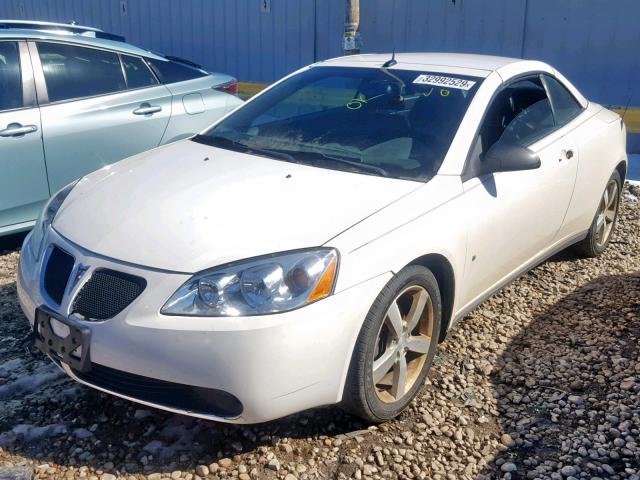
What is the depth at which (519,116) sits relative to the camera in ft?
13.4

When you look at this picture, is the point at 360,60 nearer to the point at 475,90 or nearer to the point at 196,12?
the point at 475,90

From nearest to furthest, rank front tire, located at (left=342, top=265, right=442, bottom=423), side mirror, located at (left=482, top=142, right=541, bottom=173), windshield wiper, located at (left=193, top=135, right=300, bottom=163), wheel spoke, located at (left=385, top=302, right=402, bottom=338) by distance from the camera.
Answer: front tire, located at (left=342, top=265, right=442, bottom=423)
wheel spoke, located at (left=385, top=302, right=402, bottom=338)
side mirror, located at (left=482, top=142, right=541, bottom=173)
windshield wiper, located at (left=193, top=135, right=300, bottom=163)

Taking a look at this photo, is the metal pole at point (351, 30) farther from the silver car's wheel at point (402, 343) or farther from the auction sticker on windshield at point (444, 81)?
the silver car's wheel at point (402, 343)

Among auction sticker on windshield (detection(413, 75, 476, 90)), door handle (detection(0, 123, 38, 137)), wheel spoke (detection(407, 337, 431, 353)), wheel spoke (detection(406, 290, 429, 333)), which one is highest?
auction sticker on windshield (detection(413, 75, 476, 90))

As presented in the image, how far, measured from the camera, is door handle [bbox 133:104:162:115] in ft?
17.3

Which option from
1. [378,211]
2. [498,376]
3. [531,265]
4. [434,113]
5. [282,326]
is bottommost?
[498,376]

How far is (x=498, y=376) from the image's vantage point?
3.57 meters

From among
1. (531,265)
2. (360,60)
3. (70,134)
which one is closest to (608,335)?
(531,265)

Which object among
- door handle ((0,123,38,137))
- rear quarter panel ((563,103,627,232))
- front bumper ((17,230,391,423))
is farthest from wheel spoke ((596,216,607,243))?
door handle ((0,123,38,137))

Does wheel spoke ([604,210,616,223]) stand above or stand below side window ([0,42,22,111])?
below

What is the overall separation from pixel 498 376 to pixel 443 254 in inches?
32.3

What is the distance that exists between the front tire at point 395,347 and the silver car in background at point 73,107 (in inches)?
81.5

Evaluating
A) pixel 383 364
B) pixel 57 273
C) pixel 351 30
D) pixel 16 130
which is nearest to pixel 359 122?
pixel 383 364

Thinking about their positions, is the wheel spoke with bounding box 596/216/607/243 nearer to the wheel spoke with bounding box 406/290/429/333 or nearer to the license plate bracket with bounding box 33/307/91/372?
the wheel spoke with bounding box 406/290/429/333
